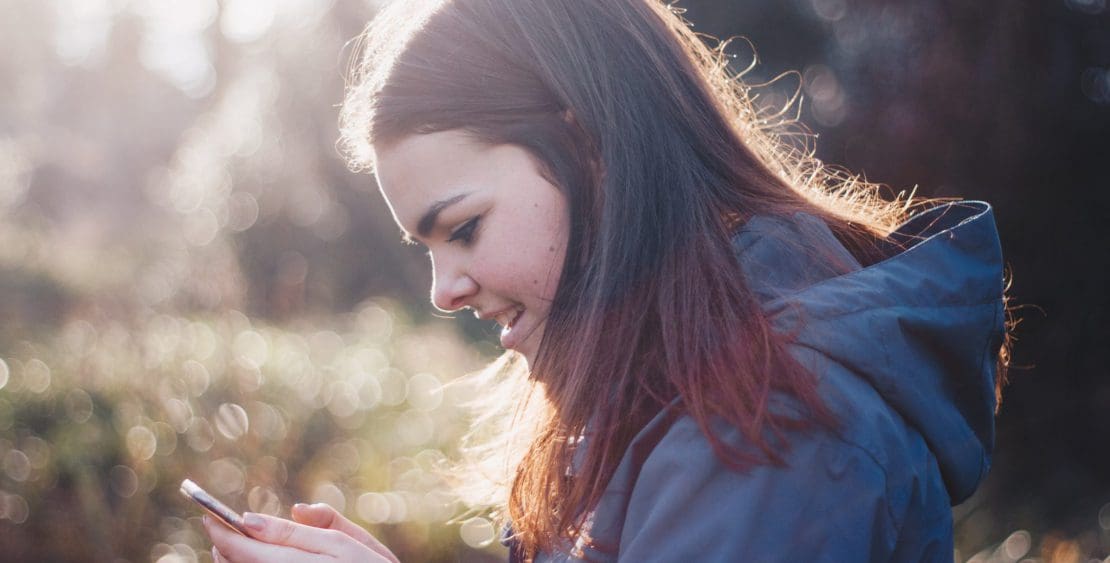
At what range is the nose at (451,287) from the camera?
1.74 m

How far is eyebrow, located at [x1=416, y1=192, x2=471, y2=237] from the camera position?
167 cm

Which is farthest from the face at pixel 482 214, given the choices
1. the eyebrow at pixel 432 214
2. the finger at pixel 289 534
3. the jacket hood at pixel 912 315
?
the finger at pixel 289 534

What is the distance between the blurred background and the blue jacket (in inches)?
81.9

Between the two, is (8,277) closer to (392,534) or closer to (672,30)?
(392,534)

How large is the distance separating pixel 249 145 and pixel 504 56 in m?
10.7

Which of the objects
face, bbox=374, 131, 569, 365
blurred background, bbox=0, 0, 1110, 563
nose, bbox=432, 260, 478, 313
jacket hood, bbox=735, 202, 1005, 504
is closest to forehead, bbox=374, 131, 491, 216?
face, bbox=374, 131, 569, 365

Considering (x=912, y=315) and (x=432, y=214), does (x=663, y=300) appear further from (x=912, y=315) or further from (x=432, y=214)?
(x=432, y=214)

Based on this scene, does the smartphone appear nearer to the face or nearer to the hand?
the hand

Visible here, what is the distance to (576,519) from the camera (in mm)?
1507

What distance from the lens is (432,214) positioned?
169 centimetres

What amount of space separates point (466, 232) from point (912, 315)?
0.82 metres

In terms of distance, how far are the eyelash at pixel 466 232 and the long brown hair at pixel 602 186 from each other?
159mm

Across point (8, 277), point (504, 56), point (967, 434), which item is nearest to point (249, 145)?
point (8, 277)

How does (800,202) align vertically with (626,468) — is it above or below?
above
